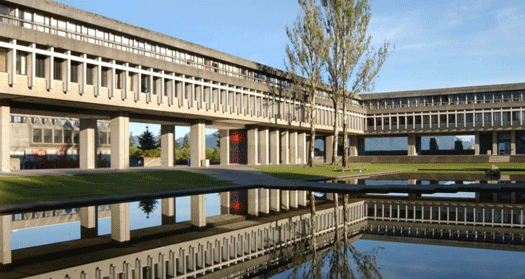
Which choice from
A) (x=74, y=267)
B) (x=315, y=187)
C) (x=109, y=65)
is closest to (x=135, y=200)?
(x=315, y=187)

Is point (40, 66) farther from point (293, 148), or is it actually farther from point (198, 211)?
point (293, 148)

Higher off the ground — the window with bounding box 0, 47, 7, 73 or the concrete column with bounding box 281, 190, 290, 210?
the window with bounding box 0, 47, 7, 73

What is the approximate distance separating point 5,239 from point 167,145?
4067cm

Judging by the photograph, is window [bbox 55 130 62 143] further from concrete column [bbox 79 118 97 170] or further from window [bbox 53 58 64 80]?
window [bbox 53 58 64 80]

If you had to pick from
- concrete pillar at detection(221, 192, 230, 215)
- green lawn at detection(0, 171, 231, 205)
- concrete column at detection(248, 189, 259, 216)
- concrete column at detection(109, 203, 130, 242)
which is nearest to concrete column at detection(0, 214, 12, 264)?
concrete column at detection(109, 203, 130, 242)

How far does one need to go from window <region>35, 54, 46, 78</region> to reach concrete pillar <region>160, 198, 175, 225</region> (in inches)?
630

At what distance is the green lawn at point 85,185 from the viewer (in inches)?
770

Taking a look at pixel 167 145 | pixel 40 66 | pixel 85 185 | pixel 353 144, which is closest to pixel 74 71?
pixel 40 66

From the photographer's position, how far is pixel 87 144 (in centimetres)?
4184

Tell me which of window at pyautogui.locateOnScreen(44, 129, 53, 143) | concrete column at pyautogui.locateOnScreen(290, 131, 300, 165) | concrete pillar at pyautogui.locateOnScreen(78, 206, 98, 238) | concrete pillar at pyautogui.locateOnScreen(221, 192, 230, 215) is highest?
window at pyautogui.locateOnScreen(44, 129, 53, 143)

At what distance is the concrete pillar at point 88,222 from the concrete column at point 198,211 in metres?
2.61

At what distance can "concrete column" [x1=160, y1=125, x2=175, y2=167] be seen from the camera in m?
50.8

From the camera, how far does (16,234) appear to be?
11.8m

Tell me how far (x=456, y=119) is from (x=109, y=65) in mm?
60770
